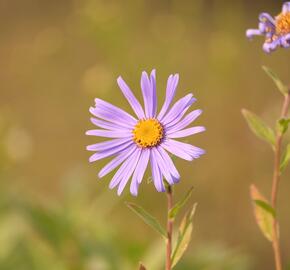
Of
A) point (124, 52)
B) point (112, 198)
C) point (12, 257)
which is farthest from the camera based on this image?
point (124, 52)

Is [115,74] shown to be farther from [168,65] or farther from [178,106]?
[178,106]

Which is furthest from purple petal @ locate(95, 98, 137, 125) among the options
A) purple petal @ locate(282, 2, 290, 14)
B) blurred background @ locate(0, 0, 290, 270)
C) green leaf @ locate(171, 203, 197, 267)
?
blurred background @ locate(0, 0, 290, 270)

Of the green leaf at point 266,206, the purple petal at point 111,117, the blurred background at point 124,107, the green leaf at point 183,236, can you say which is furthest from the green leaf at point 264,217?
the blurred background at point 124,107

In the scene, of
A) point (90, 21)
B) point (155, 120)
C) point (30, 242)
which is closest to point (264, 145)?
point (90, 21)

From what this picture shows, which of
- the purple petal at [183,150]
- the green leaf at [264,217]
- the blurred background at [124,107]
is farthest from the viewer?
the blurred background at [124,107]

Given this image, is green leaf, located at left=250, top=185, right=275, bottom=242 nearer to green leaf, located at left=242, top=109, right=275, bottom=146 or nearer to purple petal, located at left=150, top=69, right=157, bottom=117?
green leaf, located at left=242, top=109, right=275, bottom=146

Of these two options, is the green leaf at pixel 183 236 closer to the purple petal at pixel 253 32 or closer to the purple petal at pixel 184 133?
the purple petal at pixel 184 133

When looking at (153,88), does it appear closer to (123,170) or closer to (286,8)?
(123,170)
